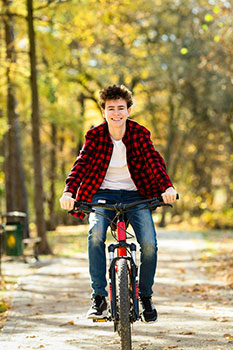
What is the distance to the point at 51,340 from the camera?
555 centimetres

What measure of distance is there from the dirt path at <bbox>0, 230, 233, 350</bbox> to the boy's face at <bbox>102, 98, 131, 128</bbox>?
1.97 metres

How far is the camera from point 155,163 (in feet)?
16.6

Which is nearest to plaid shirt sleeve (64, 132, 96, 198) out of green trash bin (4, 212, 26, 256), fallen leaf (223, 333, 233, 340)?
fallen leaf (223, 333, 233, 340)

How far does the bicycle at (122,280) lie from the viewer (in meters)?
4.41

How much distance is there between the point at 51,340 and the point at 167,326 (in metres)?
1.22

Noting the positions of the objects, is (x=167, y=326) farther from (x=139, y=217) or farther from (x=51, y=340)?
(x=139, y=217)

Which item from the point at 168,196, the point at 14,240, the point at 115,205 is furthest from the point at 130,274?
the point at 14,240

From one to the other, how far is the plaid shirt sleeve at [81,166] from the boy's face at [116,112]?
224 mm

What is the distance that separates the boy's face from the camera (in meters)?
5.14

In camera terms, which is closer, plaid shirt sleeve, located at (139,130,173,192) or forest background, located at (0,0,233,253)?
plaid shirt sleeve, located at (139,130,173,192)

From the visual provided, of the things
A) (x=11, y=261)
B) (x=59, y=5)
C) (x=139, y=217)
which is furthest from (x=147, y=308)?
(x=59, y=5)

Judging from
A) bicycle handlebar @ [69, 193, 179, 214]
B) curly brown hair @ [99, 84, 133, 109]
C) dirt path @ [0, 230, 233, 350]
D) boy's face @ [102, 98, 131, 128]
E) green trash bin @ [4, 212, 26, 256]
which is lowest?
dirt path @ [0, 230, 233, 350]

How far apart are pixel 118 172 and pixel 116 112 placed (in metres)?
0.53

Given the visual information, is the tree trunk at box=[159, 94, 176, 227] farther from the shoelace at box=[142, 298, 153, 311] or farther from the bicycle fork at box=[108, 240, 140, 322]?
the bicycle fork at box=[108, 240, 140, 322]
